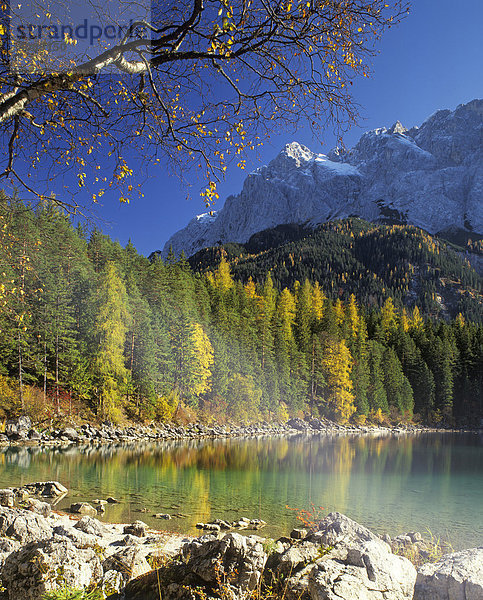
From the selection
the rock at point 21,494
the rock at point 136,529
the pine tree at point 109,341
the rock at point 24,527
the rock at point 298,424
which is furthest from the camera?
the rock at point 298,424

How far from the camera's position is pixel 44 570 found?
14.4 feet

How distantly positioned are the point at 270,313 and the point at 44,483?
1939 inches

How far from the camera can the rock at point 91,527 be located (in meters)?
10.7

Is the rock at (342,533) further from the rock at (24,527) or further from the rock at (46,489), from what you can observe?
the rock at (46,489)

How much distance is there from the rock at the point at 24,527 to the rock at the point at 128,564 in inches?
95.6

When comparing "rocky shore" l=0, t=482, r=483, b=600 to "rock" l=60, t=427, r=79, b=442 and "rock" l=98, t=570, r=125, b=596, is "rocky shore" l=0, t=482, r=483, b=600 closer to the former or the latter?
"rock" l=98, t=570, r=125, b=596

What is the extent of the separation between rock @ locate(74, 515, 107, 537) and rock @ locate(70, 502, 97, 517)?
286 centimetres

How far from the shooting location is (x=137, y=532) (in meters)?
11.5

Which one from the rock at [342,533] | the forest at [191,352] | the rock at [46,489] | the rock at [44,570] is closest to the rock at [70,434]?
the forest at [191,352]

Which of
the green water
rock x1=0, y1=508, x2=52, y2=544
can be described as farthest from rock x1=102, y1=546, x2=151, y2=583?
the green water

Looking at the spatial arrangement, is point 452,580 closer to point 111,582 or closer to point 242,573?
point 242,573

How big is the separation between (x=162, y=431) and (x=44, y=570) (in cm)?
3706

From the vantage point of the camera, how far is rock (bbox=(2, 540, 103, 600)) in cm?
437

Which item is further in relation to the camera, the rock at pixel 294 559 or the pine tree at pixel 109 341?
the pine tree at pixel 109 341
